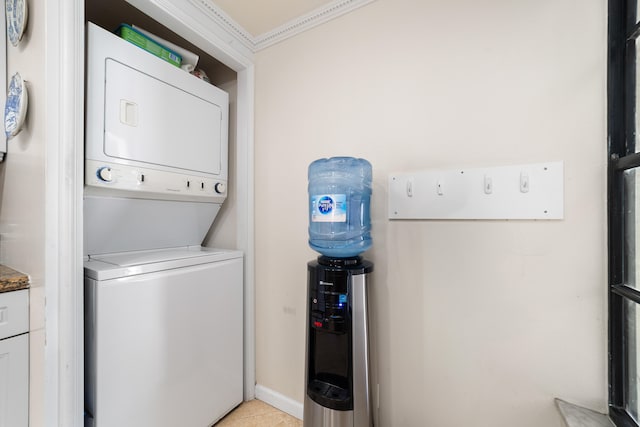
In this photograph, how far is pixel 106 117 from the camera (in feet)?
3.66

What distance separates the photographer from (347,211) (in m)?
1.15

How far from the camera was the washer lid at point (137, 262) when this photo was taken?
1.04 m

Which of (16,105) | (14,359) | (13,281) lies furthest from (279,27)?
(14,359)

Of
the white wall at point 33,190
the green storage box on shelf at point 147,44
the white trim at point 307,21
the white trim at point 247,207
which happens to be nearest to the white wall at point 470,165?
the white trim at point 307,21

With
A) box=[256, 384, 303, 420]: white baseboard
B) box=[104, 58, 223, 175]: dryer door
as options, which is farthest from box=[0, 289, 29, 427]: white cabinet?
box=[256, 384, 303, 420]: white baseboard

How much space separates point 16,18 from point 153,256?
122cm

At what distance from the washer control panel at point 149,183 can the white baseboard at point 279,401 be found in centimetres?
126

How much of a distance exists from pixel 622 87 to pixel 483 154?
431mm

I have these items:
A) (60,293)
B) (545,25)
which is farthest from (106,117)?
(545,25)

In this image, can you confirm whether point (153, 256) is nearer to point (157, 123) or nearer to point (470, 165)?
point (157, 123)

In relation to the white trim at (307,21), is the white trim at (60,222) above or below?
below

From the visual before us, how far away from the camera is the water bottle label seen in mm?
1088

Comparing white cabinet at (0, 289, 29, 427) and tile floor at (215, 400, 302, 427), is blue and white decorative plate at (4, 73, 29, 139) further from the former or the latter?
tile floor at (215, 400, 302, 427)

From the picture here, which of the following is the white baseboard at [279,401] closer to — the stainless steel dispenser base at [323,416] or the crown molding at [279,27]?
the stainless steel dispenser base at [323,416]
